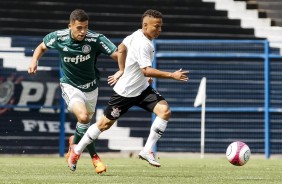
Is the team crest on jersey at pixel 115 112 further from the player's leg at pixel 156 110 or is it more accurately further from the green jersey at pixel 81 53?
the green jersey at pixel 81 53

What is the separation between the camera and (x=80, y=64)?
11.3m

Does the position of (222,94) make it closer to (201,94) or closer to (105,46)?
(201,94)

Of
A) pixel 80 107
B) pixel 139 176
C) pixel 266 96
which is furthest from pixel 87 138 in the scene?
pixel 266 96

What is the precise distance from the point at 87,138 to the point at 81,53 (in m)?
1.05

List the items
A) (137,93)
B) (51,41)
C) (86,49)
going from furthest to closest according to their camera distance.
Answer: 1. (51,41)
2. (86,49)
3. (137,93)

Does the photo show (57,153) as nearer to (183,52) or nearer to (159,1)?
(183,52)

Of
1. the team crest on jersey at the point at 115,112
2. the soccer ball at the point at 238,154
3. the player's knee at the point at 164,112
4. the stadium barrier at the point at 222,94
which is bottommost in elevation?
the stadium barrier at the point at 222,94

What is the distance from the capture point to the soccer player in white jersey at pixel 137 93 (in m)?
10.8

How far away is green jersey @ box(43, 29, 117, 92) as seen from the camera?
1120 centimetres

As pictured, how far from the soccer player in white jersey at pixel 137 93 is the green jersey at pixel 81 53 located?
28cm

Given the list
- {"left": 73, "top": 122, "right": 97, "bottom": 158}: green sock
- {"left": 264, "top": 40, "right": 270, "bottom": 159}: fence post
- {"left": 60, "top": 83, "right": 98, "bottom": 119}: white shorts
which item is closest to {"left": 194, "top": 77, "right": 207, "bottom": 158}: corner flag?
{"left": 264, "top": 40, "right": 270, "bottom": 159}: fence post

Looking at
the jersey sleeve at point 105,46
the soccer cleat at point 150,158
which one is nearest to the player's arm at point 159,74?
the jersey sleeve at point 105,46

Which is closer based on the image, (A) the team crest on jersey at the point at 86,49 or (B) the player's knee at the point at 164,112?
(B) the player's knee at the point at 164,112

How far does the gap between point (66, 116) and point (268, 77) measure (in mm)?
4076
